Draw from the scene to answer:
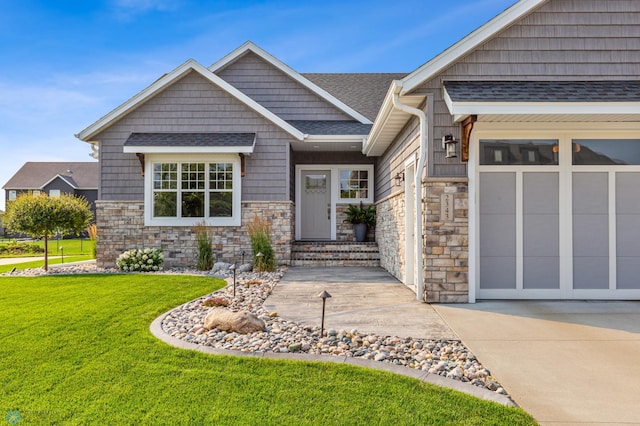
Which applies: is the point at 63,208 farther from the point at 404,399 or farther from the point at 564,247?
the point at 564,247

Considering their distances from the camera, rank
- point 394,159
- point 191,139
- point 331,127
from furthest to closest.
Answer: point 331,127 → point 191,139 → point 394,159

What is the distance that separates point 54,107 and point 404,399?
61.6ft

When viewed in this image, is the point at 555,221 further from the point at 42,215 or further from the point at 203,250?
the point at 42,215

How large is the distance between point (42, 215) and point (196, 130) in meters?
4.03

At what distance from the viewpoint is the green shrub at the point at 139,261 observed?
879 centimetres

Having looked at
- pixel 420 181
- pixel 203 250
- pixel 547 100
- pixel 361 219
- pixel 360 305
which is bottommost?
pixel 360 305

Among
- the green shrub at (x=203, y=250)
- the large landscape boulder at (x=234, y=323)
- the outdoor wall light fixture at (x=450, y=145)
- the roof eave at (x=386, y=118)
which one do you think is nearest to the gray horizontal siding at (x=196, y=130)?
the green shrub at (x=203, y=250)

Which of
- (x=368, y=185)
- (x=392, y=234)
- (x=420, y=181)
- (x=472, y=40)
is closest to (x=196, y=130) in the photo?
(x=368, y=185)

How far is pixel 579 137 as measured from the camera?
5.71 m

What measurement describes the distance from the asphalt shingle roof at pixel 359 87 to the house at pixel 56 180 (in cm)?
2733

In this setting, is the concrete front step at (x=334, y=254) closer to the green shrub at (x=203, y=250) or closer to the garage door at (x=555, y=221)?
the green shrub at (x=203, y=250)

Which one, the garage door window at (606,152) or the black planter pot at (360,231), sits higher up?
the garage door window at (606,152)

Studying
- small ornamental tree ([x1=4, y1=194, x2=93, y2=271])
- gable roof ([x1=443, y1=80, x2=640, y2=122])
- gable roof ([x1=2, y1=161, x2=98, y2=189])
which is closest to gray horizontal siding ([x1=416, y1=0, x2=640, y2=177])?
gable roof ([x1=443, y1=80, x2=640, y2=122])

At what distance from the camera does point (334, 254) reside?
393 inches
